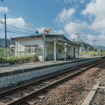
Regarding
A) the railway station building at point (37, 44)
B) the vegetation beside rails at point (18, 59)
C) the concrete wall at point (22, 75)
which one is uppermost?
the railway station building at point (37, 44)

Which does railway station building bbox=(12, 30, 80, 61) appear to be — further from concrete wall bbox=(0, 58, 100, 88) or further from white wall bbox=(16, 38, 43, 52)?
concrete wall bbox=(0, 58, 100, 88)

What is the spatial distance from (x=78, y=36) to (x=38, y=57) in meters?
29.5

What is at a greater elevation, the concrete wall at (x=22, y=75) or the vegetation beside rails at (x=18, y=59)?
the vegetation beside rails at (x=18, y=59)

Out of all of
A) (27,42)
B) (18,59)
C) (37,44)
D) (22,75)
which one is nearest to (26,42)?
(27,42)

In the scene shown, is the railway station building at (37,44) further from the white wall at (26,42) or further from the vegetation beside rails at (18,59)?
the vegetation beside rails at (18,59)

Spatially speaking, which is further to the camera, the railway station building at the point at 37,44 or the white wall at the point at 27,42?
the white wall at the point at 27,42

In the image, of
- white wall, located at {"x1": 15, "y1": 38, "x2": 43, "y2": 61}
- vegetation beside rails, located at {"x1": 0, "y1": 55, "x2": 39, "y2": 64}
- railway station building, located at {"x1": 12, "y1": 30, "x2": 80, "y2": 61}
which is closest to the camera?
vegetation beside rails, located at {"x1": 0, "y1": 55, "x2": 39, "y2": 64}

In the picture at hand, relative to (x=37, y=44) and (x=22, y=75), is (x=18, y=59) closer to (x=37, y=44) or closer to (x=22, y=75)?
(x=37, y=44)

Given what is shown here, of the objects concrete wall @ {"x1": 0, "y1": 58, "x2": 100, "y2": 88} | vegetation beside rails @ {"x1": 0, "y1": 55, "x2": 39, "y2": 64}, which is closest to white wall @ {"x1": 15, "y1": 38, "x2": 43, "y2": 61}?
vegetation beside rails @ {"x1": 0, "y1": 55, "x2": 39, "y2": 64}

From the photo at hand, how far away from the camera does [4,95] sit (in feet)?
14.8

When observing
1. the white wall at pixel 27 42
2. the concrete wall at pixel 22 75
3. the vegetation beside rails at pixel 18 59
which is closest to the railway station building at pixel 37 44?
the white wall at pixel 27 42

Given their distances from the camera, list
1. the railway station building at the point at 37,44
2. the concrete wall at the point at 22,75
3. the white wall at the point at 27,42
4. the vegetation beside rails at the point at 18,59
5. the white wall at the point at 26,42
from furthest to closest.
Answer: the white wall at the point at 27,42 < the white wall at the point at 26,42 < the railway station building at the point at 37,44 < the vegetation beside rails at the point at 18,59 < the concrete wall at the point at 22,75

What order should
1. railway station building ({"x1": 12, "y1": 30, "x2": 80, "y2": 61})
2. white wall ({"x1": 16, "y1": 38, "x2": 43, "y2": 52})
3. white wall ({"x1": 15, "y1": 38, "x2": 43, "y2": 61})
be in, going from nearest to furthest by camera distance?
railway station building ({"x1": 12, "y1": 30, "x2": 80, "y2": 61})
white wall ({"x1": 15, "y1": 38, "x2": 43, "y2": 61})
white wall ({"x1": 16, "y1": 38, "x2": 43, "y2": 52})

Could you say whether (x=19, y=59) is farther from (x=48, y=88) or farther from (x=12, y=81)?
(x=48, y=88)
